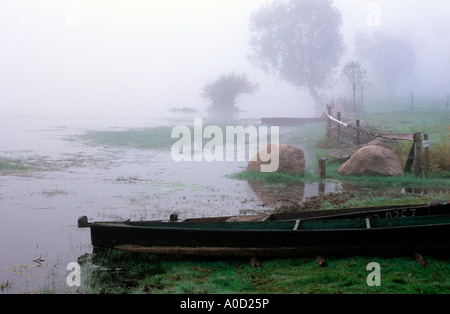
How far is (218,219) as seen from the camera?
28.3 ft

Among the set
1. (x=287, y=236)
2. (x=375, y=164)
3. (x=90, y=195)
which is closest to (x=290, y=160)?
(x=375, y=164)

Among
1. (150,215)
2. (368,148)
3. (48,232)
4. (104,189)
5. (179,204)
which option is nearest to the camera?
(48,232)

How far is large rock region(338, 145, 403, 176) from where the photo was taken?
15.2 metres

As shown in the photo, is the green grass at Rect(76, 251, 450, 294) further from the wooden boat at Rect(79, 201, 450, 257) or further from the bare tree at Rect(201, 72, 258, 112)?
the bare tree at Rect(201, 72, 258, 112)

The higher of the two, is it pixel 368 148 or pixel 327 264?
pixel 368 148

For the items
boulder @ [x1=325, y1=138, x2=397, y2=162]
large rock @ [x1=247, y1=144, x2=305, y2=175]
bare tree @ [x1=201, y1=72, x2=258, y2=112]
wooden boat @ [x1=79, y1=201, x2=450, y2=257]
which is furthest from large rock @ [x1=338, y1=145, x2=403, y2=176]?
bare tree @ [x1=201, y1=72, x2=258, y2=112]

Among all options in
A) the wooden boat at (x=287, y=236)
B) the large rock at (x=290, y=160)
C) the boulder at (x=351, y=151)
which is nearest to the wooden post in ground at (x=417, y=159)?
the boulder at (x=351, y=151)

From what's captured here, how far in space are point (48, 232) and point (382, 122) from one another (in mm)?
28285

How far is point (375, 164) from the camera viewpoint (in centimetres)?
1533
